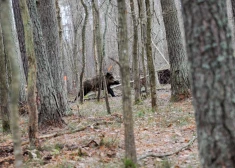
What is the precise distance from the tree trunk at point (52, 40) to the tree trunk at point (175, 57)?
12.6ft

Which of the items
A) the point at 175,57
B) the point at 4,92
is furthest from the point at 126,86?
the point at 175,57

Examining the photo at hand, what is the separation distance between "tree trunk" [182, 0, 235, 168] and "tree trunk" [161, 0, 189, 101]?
8.34m

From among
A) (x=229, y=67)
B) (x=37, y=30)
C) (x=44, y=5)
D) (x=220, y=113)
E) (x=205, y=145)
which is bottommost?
(x=205, y=145)

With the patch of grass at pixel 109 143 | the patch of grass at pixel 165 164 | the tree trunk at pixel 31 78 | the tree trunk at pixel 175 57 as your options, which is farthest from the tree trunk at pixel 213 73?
the tree trunk at pixel 175 57

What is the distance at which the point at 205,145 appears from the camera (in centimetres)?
280

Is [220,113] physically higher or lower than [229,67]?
lower

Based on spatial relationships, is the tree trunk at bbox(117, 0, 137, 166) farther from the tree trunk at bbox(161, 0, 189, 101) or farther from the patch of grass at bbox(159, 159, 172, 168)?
the tree trunk at bbox(161, 0, 189, 101)

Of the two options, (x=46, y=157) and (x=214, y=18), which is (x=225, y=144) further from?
(x=46, y=157)

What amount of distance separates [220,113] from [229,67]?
0.40 meters

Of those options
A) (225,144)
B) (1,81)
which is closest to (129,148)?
(225,144)

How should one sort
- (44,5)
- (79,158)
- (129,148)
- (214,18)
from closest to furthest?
(214,18), (129,148), (79,158), (44,5)

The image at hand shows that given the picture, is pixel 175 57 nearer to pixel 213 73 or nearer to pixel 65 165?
pixel 65 165

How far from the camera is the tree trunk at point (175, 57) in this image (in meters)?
11.0

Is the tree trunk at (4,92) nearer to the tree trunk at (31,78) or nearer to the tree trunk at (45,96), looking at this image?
the tree trunk at (45,96)
